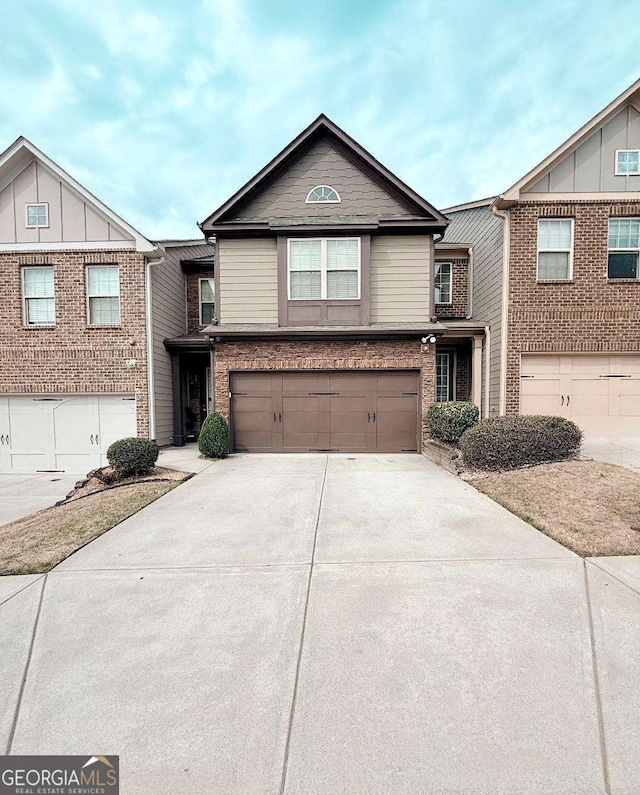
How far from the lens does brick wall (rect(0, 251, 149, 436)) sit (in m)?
11.1

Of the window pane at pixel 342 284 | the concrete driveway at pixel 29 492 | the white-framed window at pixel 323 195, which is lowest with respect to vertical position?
the concrete driveway at pixel 29 492

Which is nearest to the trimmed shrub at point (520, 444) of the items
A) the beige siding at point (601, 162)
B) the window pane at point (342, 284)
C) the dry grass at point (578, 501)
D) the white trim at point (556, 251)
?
the dry grass at point (578, 501)

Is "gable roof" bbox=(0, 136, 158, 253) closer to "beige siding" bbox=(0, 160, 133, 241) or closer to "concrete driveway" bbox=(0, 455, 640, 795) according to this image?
"beige siding" bbox=(0, 160, 133, 241)

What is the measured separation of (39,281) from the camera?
36.8 ft

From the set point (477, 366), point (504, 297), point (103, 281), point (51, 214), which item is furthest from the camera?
point (477, 366)

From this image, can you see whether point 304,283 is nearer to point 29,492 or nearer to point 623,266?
point 29,492

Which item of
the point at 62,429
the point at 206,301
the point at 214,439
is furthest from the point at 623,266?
the point at 62,429

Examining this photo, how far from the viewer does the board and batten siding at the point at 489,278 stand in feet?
35.5

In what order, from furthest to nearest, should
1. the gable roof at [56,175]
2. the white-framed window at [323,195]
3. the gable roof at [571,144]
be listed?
the gable roof at [56,175] → the white-framed window at [323,195] → the gable roof at [571,144]

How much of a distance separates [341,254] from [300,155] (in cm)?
295

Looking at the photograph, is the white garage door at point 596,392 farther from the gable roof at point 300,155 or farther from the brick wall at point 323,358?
the gable roof at point 300,155

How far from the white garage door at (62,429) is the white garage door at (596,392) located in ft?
36.9

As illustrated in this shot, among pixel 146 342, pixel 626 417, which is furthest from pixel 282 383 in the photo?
pixel 626 417

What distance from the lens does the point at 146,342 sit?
36.8 feet
